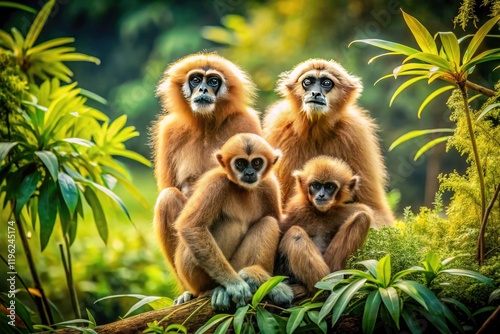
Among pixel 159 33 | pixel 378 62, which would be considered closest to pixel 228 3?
pixel 159 33

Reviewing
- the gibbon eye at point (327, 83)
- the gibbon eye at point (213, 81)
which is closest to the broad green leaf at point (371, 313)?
the gibbon eye at point (327, 83)

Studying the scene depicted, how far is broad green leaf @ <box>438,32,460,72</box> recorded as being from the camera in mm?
4434

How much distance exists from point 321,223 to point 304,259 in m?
0.52

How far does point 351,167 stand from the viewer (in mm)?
5957

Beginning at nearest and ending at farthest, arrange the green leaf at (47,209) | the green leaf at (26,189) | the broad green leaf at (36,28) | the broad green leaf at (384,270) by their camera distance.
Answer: the broad green leaf at (384,270) < the green leaf at (26,189) < the green leaf at (47,209) < the broad green leaf at (36,28)

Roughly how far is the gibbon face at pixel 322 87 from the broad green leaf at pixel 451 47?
1562 mm

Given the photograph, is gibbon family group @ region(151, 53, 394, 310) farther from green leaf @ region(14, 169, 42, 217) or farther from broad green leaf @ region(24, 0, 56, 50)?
broad green leaf @ region(24, 0, 56, 50)

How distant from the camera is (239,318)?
14.4 feet

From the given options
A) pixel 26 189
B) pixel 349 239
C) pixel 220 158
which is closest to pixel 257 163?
pixel 220 158

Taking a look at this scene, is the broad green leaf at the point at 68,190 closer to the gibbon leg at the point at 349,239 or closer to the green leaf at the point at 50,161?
the green leaf at the point at 50,161

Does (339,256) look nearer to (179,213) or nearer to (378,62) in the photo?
(179,213)

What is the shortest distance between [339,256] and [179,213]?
1417 millimetres

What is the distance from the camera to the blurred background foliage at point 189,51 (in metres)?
9.51

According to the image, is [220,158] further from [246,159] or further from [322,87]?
[322,87]
